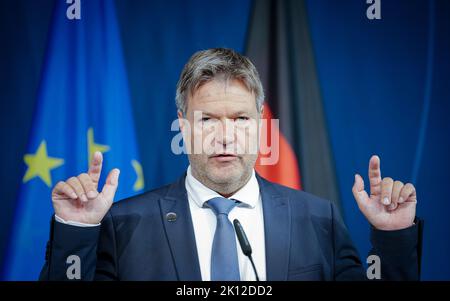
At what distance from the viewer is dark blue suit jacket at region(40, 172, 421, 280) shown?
1818 mm

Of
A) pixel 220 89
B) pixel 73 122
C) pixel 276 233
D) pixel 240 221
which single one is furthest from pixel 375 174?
pixel 73 122

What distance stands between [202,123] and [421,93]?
Answer: 139cm

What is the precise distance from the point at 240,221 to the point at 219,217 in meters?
0.10

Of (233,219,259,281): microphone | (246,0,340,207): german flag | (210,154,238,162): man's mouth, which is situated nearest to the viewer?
(233,219,259,281): microphone

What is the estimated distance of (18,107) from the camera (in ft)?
8.66

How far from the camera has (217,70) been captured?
80.2 inches

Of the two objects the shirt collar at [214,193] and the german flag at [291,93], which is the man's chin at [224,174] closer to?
the shirt collar at [214,193]

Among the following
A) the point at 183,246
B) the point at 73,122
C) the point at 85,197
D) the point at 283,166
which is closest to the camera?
the point at 85,197

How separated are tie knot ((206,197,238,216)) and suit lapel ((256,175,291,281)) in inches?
5.3

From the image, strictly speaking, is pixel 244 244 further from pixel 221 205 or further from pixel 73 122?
pixel 73 122

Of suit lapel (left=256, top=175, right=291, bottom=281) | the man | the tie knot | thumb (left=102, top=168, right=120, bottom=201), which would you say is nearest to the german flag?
the man

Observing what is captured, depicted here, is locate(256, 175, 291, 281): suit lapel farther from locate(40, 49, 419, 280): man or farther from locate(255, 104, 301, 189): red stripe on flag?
locate(255, 104, 301, 189): red stripe on flag

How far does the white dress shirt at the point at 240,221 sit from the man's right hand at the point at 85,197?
351 mm
